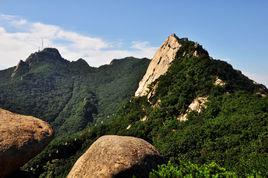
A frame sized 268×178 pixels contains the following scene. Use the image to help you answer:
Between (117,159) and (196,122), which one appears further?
(196,122)

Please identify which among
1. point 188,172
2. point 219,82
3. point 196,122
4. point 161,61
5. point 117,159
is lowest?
point 196,122

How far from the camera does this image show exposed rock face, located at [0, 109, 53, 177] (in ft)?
80.2

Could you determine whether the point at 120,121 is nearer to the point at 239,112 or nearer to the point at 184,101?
the point at 184,101

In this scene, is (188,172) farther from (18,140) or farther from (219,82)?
(219,82)

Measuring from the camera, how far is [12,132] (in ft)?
82.0

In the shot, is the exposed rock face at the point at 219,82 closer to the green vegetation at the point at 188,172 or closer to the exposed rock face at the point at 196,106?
the exposed rock face at the point at 196,106

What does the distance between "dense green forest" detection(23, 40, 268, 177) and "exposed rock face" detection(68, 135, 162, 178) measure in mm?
24709

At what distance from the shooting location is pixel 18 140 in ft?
81.1

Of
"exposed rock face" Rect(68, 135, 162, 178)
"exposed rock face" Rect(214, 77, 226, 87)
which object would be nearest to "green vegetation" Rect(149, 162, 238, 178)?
"exposed rock face" Rect(68, 135, 162, 178)

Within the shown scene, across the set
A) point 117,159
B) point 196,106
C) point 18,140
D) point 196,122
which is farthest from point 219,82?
point 18,140

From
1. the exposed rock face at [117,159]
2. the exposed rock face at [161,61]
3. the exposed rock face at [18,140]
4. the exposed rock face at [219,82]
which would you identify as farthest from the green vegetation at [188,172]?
the exposed rock face at [161,61]

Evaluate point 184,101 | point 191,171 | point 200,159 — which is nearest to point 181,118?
point 184,101

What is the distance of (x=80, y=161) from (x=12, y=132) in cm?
399

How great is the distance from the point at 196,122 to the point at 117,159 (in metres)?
57.0
